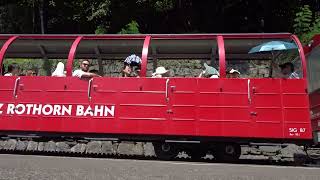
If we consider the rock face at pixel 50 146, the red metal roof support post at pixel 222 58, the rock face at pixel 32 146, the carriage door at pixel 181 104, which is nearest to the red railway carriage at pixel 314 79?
the red metal roof support post at pixel 222 58

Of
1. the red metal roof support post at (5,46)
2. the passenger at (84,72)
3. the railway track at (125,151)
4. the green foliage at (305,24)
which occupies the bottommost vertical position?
the railway track at (125,151)

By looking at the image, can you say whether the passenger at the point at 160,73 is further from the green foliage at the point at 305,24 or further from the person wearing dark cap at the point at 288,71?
the green foliage at the point at 305,24

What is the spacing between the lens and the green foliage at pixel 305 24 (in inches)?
840

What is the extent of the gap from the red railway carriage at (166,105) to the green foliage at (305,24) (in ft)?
29.3

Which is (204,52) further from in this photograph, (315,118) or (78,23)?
(78,23)

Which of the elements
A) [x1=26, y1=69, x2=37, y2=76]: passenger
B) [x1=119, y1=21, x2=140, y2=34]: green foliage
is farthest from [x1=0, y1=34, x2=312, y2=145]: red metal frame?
[x1=119, y1=21, x2=140, y2=34]: green foliage

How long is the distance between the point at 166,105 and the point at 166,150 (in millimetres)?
977

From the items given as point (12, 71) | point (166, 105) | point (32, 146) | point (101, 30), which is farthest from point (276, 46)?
point (101, 30)

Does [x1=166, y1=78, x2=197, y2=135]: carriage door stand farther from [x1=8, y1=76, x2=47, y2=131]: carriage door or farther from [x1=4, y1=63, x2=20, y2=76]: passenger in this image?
[x1=4, y1=63, x2=20, y2=76]: passenger

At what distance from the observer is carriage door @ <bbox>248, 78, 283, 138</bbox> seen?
38.9 ft

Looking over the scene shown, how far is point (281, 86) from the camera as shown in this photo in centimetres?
1184

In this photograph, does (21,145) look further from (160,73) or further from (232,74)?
(232,74)

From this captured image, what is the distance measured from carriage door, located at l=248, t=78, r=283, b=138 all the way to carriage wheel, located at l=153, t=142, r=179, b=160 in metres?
1.72

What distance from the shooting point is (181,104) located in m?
12.1
